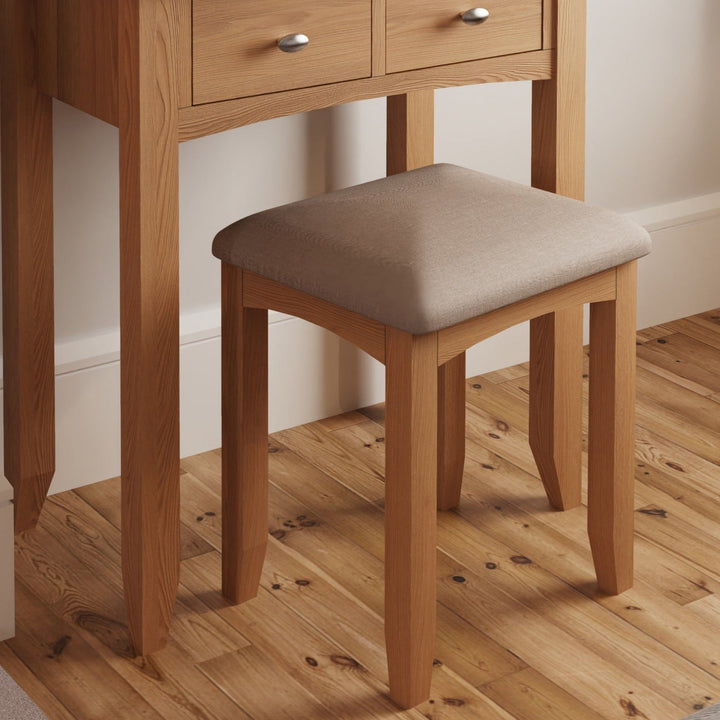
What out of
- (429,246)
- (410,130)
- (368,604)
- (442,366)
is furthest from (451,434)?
(429,246)

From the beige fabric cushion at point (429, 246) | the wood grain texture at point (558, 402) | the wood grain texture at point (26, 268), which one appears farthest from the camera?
the wood grain texture at point (558, 402)

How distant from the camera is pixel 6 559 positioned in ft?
5.59

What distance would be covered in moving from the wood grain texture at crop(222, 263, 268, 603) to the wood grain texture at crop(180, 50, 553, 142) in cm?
19

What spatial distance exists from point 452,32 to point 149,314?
531mm

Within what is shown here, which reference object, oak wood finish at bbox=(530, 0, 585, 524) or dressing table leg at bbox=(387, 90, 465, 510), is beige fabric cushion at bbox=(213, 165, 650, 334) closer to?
oak wood finish at bbox=(530, 0, 585, 524)

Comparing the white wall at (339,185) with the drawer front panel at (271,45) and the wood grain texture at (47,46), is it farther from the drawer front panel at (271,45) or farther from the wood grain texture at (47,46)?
the drawer front panel at (271,45)

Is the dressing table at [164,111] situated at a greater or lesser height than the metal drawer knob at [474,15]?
lesser

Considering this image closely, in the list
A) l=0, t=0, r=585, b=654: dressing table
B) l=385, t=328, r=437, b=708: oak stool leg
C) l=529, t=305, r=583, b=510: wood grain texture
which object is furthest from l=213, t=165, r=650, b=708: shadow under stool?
l=529, t=305, r=583, b=510: wood grain texture

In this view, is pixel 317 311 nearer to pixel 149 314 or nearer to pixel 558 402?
pixel 149 314

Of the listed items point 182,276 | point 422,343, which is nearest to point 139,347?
point 422,343

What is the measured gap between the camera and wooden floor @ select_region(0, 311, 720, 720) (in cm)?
163

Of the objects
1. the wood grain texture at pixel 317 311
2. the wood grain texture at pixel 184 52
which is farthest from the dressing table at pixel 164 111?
the wood grain texture at pixel 317 311

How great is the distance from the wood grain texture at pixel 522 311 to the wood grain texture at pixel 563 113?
274mm

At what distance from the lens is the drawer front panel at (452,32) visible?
5.47 feet
